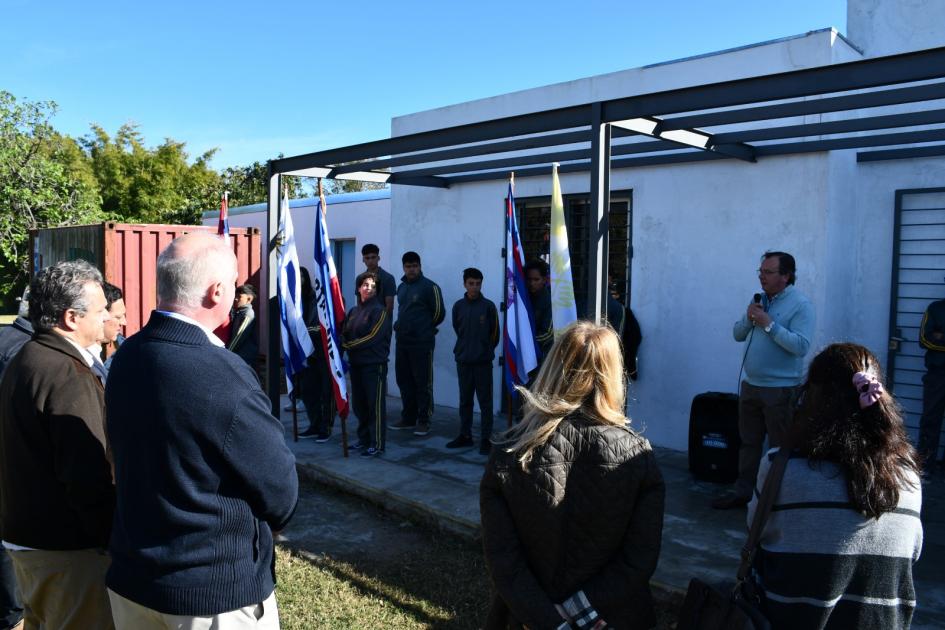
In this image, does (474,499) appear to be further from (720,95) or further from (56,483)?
(56,483)

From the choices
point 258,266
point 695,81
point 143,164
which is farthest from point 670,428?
point 143,164

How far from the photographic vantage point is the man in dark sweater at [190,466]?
2.00 metres

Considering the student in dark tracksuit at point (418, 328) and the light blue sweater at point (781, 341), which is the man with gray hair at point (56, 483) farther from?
the student in dark tracksuit at point (418, 328)

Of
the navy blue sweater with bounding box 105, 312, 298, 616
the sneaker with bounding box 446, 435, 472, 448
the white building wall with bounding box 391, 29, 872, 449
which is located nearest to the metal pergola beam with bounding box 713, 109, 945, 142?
the white building wall with bounding box 391, 29, 872, 449

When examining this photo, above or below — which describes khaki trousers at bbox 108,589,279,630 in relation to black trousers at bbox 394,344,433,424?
above

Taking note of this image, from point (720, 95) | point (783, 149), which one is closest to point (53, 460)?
point (720, 95)

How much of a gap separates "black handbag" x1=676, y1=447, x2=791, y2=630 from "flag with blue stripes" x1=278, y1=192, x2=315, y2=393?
5324 millimetres

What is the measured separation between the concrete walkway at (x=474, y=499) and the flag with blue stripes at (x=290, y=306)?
3.18ft

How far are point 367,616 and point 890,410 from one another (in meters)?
3.07

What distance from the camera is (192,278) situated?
6.95ft

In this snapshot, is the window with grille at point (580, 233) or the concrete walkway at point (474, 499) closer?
the concrete walkway at point (474, 499)

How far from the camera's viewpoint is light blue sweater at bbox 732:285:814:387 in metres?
5.00

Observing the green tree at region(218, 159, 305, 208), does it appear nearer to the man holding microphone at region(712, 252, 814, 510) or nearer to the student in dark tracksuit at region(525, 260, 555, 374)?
the student in dark tracksuit at region(525, 260, 555, 374)

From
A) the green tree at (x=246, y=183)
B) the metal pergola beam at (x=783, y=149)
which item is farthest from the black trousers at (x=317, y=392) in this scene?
the green tree at (x=246, y=183)
